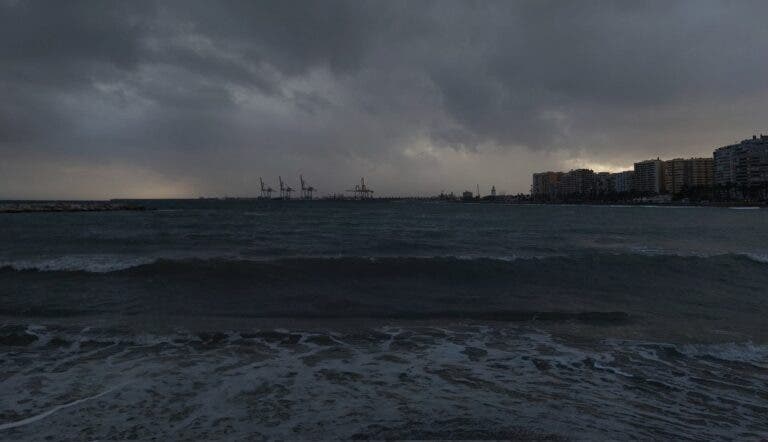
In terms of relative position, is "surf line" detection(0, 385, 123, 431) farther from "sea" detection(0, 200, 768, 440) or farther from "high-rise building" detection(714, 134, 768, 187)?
"high-rise building" detection(714, 134, 768, 187)

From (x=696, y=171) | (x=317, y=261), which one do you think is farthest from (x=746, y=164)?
(x=317, y=261)

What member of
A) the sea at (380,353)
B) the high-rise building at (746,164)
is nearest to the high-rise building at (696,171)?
the high-rise building at (746,164)

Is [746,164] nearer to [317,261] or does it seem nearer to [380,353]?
[317,261]

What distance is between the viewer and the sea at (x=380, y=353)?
16.4 feet

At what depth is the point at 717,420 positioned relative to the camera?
17.0ft

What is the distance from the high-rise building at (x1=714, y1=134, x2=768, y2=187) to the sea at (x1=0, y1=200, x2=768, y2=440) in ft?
555

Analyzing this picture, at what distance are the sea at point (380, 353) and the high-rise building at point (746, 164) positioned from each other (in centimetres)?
16911

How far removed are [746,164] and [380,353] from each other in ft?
Result: 625

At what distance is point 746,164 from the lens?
5881 inches

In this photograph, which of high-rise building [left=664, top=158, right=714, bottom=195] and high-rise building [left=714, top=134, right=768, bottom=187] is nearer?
high-rise building [left=714, top=134, right=768, bottom=187]

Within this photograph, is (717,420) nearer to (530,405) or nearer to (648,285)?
(530,405)

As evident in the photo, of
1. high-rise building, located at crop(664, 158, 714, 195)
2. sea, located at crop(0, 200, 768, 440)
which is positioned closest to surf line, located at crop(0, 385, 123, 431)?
sea, located at crop(0, 200, 768, 440)

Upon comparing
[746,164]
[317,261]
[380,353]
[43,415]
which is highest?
[746,164]

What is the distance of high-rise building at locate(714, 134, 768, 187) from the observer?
145 meters
